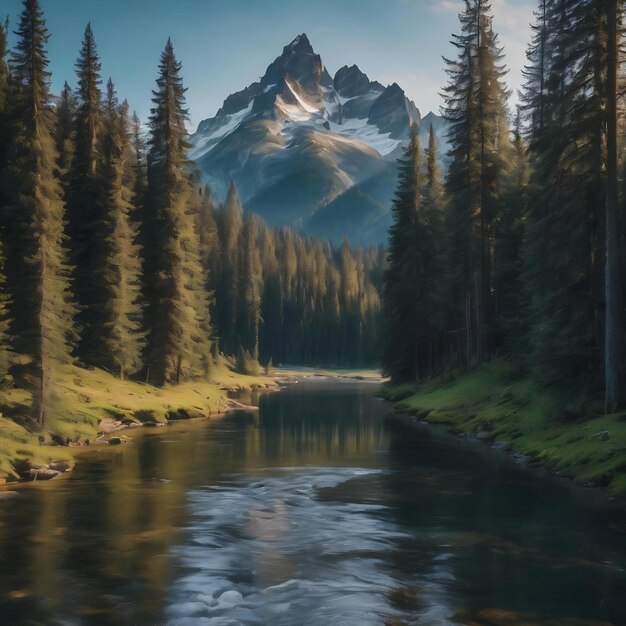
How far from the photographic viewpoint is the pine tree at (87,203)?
163 ft

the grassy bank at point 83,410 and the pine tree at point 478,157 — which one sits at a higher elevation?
the pine tree at point 478,157

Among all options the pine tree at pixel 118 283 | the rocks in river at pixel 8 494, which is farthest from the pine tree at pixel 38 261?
the pine tree at pixel 118 283

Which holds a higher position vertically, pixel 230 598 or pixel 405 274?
pixel 405 274

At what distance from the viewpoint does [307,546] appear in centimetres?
1622

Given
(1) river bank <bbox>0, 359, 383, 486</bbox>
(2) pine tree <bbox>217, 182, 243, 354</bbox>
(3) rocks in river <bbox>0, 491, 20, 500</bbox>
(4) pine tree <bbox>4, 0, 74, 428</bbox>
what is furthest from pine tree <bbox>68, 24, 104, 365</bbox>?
(2) pine tree <bbox>217, 182, 243, 354</bbox>

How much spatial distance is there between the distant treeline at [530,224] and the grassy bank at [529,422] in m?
1.30

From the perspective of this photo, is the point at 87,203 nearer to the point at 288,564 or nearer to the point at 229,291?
the point at 288,564

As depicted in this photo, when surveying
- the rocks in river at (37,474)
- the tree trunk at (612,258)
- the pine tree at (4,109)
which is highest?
the pine tree at (4,109)

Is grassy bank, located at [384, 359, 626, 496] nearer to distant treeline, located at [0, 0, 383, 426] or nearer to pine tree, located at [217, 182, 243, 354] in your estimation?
distant treeline, located at [0, 0, 383, 426]

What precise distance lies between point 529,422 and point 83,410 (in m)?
23.2

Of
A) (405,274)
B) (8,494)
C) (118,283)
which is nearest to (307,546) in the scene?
(8,494)

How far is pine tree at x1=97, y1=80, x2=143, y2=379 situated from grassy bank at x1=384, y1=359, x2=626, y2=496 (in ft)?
68.3

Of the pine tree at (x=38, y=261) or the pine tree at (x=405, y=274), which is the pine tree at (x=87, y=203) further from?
the pine tree at (x=405, y=274)

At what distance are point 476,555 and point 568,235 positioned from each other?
1753 cm
